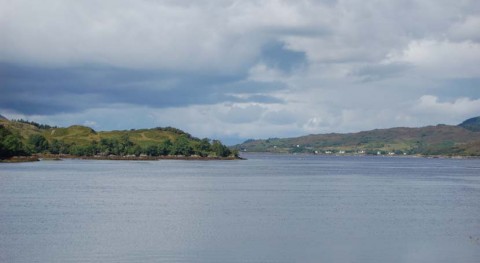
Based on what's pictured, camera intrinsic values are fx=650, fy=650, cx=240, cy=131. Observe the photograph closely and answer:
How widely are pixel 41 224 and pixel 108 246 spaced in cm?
1494

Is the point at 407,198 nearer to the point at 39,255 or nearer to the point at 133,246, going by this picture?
the point at 133,246

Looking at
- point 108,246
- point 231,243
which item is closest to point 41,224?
point 108,246

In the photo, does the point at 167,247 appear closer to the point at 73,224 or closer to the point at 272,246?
the point at 272,246

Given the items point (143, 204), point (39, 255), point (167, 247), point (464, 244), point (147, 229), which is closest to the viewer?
point (39, 255)

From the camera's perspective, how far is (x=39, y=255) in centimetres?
4284

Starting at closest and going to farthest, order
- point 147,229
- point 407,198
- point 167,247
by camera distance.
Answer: point 167,247 < point 147,229 < point 407,198

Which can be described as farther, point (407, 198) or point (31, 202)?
point (407, 198)

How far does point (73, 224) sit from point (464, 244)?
33.3 meters

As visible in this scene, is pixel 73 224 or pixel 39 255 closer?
pixel 39 255

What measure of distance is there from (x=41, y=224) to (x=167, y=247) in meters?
17.9

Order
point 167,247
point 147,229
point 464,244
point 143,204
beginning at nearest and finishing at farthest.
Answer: point 167,247
point 464,244
point 147,229
point 143,204

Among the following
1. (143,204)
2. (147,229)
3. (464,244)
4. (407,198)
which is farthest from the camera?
(407,198)

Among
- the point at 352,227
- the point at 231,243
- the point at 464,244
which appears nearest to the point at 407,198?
the point at 352,227

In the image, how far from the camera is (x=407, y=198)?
92562 mm
